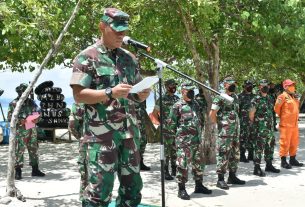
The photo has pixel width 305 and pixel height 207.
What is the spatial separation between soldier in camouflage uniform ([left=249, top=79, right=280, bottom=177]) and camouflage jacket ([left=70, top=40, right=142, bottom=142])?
5367 mm

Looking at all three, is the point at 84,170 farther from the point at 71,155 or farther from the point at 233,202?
the point at 71,155

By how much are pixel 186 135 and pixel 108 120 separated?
3.57 m

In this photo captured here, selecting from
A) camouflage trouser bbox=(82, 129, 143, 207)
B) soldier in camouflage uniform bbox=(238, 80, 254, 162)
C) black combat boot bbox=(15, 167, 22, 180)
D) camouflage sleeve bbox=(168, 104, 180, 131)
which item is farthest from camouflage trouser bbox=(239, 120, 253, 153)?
camouflage trouser bbox=(82, 129, 143, 207)

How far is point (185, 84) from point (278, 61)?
6071 millimetres

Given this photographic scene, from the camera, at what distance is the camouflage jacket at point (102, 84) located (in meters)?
3.83

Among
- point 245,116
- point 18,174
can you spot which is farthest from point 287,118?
point 18,174

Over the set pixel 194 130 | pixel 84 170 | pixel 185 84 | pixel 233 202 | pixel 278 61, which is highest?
pixel 278 61

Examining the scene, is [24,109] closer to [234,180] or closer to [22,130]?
[22,130]

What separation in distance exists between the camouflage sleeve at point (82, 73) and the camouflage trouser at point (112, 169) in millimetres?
448

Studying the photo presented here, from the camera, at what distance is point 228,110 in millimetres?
7980

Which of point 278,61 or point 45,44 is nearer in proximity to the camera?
point 45,44

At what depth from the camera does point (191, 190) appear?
7914 mm

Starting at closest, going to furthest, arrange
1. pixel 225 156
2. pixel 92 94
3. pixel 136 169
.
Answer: pixel 92 94 → pixel 136 169 → pixel 225 156

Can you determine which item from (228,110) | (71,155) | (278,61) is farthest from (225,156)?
(71,155)
